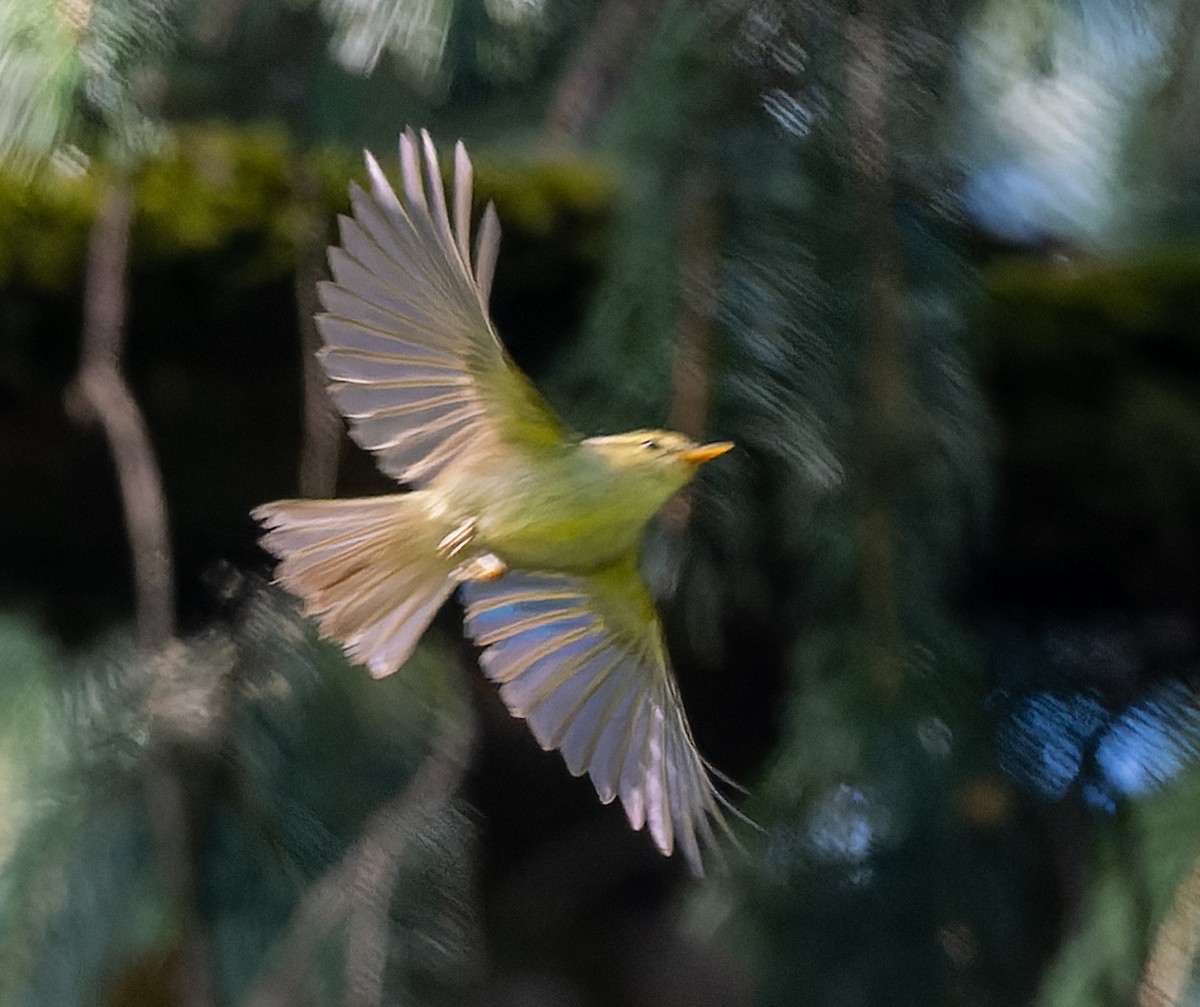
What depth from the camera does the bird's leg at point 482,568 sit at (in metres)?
0.44

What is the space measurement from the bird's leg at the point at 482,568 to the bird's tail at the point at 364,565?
19 mm

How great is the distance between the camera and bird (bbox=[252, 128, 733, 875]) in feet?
1.41

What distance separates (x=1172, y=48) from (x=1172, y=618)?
1.02ft

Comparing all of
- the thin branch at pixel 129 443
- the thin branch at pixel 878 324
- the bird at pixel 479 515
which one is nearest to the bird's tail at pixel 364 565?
the bird at pixel 479 515

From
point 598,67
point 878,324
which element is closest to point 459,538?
point 878,324

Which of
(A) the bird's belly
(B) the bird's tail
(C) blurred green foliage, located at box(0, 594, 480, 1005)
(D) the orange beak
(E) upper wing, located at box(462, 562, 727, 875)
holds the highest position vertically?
(D) the orange beak

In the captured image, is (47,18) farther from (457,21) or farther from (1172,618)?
(1172,618)

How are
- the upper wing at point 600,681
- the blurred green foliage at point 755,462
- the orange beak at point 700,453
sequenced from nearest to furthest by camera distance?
the orange beak at point 700,453
the upper wing at point 600,681
the blurred green foliage at point 755,462

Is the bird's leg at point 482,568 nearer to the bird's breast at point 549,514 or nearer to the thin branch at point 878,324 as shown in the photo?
the bird's breast at point 549,514

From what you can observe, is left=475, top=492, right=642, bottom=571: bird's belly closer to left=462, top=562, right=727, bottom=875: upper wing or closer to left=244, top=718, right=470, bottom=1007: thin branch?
left=462, top=562, right=727, bottom=875: upper wing

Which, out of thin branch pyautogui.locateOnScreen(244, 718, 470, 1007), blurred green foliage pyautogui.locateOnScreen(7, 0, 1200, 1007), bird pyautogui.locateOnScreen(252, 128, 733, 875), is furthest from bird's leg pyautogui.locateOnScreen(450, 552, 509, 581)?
thin branch pyautogui.locateOnScreen(244, 718, 470, 1007)

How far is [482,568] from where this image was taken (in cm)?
44

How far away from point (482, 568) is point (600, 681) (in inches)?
4.9

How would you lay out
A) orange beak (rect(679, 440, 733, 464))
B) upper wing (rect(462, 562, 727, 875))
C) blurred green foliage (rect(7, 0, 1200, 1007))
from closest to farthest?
orange beak (rect(679, 440, 733, 464)), upper wing (rect(462, 562, 727, 875)), blurred green foliage (rect(7, 0, 1200, 1007))
